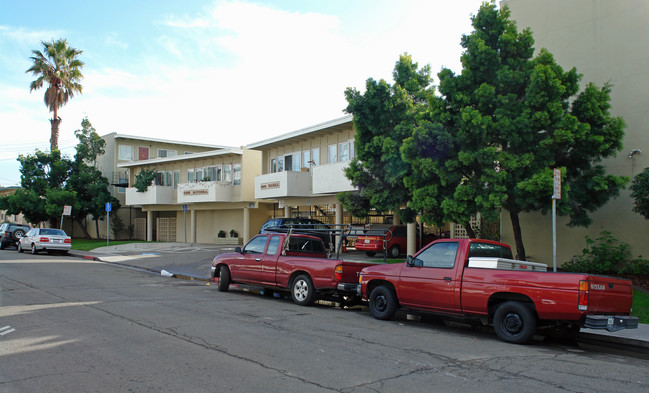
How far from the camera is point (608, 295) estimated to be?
766cm

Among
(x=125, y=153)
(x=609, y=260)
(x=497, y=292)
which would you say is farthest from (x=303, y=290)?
(x=125, y=153)

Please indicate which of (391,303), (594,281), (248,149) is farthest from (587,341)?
(248,149)

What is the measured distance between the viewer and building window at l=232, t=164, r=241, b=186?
1328 inches

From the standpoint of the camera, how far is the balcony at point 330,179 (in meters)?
23.2

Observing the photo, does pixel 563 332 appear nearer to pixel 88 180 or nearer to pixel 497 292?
pixel 497 292

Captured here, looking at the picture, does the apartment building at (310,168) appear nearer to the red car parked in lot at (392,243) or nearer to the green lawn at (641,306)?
the red car parked in lot at (392,243)

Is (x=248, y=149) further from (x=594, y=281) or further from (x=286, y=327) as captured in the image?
(x=594, y=281)

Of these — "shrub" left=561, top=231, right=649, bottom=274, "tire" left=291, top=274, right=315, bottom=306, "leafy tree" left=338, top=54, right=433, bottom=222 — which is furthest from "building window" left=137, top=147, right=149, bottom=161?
"shrub" left=561, top=231, right=649, bottom=274

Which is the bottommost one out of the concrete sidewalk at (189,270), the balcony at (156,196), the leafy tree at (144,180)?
the concrete sidewalk at (189,270)

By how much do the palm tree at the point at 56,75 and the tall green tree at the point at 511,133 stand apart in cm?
3831

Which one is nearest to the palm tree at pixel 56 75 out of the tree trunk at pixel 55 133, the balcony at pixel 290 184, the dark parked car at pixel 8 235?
the tree trunk at pixel 55 133

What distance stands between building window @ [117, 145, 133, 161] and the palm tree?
17.1 feet

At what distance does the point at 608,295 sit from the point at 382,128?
10.0 metres

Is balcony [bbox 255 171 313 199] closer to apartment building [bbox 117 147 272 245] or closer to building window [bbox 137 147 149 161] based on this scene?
apartment building [bbox 117 147 272 245]
